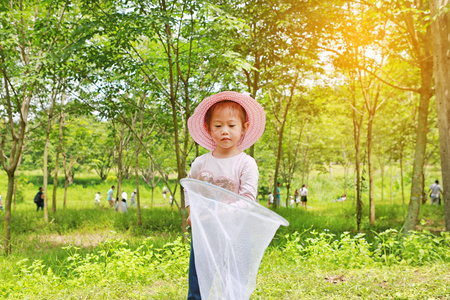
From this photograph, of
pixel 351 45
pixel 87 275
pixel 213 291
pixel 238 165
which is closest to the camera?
pixel 213 291

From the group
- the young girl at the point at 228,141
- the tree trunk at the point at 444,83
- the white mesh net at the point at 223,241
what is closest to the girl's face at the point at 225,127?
the young girl at the point at 228,141

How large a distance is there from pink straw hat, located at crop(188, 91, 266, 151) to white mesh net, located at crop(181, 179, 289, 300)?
66cm

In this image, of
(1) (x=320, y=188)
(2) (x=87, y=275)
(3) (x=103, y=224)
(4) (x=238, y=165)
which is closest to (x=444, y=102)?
(4) (x=238, y=165)

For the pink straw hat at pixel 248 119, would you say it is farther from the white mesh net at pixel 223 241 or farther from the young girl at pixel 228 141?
the white mesh net at pixel 223 241

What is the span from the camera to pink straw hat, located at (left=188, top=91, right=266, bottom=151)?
204 centimetres

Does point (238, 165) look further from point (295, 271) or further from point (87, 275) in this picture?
point (87, 275)

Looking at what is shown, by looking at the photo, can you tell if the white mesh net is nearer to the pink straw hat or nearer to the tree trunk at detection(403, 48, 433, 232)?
the pink straw hat

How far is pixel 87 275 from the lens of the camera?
3.84 metres

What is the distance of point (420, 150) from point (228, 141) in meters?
5.69

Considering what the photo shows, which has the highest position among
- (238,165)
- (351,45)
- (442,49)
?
(351,45)

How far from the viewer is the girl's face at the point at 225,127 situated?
1933 millimetres

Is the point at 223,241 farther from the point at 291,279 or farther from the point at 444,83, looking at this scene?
the point at 444,83

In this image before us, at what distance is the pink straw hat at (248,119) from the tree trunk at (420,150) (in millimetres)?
5150

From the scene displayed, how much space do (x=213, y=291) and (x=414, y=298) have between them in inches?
90.2
